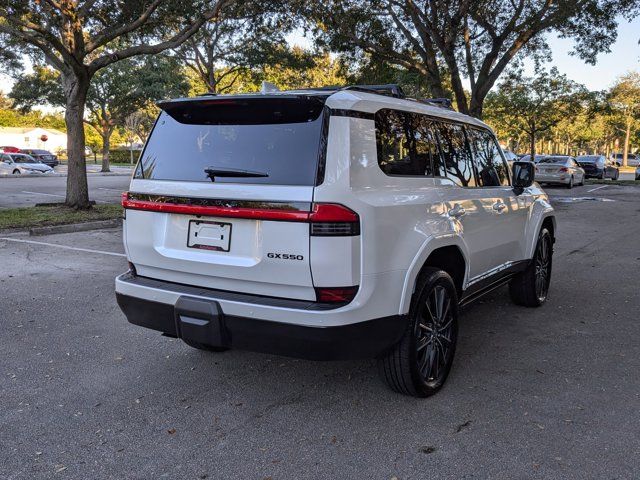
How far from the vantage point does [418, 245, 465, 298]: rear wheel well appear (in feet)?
12.1

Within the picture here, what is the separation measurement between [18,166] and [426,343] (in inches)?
1344

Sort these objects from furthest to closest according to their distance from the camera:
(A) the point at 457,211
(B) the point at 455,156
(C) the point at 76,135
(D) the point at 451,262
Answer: (C) the point at 76,135
(B) the point at 455,156
(D) the point at 451,262
(A) the point at 457,211

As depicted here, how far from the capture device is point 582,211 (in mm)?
15984

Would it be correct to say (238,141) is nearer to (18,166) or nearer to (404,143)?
(404,143)

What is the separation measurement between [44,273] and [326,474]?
5.77 metres

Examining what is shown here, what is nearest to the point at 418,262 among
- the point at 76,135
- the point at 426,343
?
the point at 426,343

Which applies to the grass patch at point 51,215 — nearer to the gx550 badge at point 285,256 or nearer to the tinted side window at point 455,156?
the tinted side window at point 455,156

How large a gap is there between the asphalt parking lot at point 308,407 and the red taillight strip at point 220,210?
4.04 feet

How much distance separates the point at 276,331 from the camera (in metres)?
2.96

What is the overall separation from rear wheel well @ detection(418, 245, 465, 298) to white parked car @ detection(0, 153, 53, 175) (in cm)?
3339

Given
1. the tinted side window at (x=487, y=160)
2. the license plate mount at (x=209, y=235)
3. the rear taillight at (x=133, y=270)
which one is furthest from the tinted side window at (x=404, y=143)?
the rear taillight at (x=133, y=270)

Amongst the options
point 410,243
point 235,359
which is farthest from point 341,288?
point 235,359

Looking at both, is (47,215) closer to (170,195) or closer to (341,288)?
(170,195)

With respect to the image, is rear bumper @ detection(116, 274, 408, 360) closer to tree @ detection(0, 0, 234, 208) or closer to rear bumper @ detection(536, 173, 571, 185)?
tree @ detection(0, 0, 234, 208)
